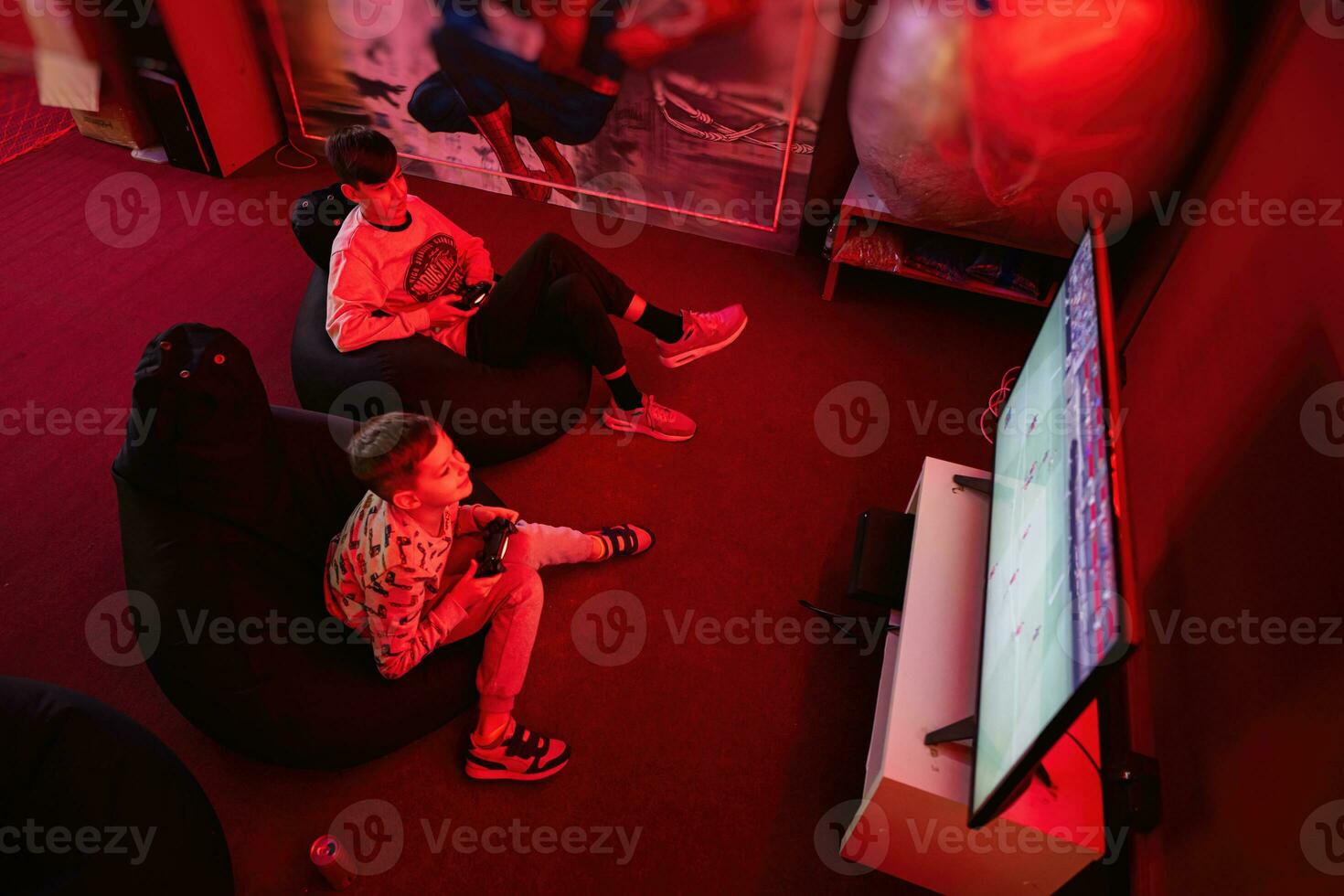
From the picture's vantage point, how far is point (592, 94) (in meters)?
3.06

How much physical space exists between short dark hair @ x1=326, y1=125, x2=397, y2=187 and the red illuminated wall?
1999 millimetres

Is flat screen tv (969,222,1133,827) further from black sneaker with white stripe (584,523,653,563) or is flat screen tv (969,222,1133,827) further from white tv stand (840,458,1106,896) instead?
black sneaker with white stripe (584,523,653,563)

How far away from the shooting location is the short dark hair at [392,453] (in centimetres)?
155

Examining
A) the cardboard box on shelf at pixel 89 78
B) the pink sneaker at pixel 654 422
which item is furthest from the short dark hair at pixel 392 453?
the cardboard box on shelf at pixel 89 78

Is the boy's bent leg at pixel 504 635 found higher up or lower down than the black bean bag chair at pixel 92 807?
lower down

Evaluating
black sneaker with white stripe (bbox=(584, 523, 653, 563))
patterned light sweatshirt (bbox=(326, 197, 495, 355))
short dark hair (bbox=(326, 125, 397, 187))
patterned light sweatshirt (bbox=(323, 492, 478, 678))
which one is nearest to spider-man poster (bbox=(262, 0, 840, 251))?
patterned light sweatshirt (bbox=(326, 197, 495, 355))

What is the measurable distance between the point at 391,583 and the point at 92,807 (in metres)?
0.61

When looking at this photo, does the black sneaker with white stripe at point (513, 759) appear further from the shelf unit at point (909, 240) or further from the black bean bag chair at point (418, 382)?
the shelf unit at point (909, 240)

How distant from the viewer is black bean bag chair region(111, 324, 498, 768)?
1.69 meters

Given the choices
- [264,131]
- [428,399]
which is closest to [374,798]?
[428,399]

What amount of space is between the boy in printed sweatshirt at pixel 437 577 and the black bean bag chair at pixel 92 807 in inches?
16.9

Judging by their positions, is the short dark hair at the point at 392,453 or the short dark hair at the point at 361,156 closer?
the short dark hair at the point at 392,453

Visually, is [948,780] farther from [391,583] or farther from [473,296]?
[473,296]

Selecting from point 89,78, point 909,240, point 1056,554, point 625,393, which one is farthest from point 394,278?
point 89,78
